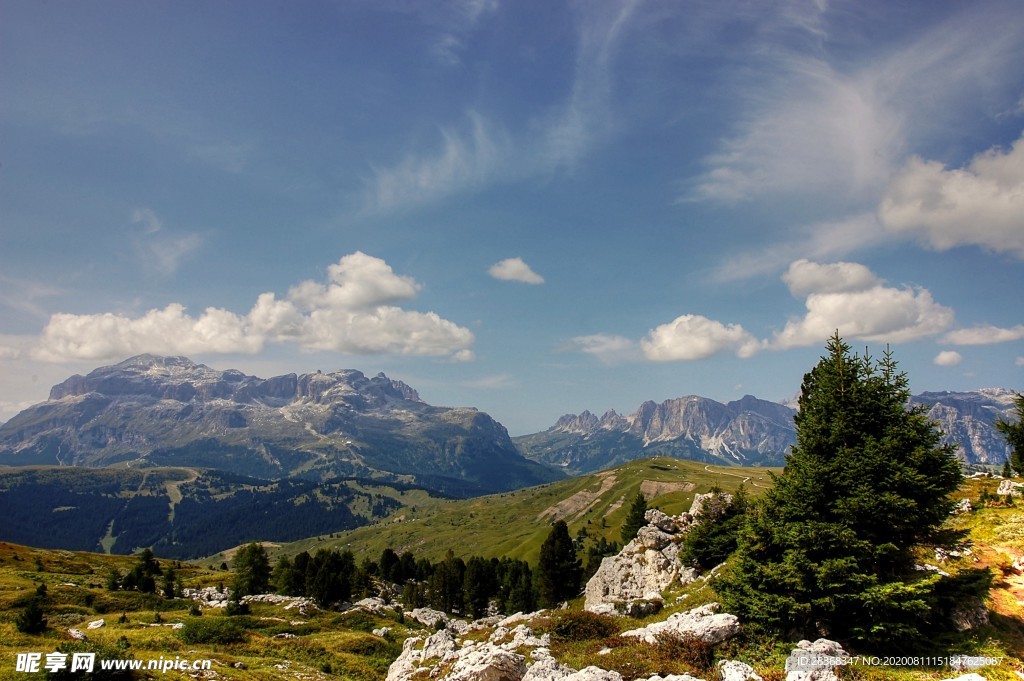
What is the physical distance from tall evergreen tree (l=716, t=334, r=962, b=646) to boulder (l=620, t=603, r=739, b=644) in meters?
1.24

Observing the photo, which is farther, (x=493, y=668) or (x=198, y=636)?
(x=198, y=636)

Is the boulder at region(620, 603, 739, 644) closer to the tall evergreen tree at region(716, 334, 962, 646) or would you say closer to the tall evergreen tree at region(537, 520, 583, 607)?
the tall evergreen tree at region(716, 334, 962, 646)

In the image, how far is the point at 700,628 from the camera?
26297mm

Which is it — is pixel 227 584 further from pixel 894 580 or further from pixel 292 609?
pixel 894 580

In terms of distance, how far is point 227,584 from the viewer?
9481 cm

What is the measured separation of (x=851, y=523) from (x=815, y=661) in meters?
8.16

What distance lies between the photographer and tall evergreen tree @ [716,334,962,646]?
23938mm

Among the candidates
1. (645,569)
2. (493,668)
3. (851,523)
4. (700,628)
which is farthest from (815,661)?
(645,569)

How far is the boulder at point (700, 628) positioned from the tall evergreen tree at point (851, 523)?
1.24 m

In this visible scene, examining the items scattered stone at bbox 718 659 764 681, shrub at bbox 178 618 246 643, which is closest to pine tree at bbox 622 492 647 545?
shrub at bbox 178 618 246 643

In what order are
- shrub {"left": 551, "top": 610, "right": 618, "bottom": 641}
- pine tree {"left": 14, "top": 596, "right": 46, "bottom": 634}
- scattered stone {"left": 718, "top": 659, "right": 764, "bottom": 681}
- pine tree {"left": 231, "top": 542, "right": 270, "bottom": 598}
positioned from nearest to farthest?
scattered stone {"left": 718, "top": 659, "right": 764, "bottom": 681} → shrub {"left": 551, "top": 610, "right": 618, "bottom": 641} → pine tree {"left": 14, "top": 596, "right": 46, "bottom": 634} → pine tree {"left": 231, "top": 542, "right": 270, "bottom": 598}

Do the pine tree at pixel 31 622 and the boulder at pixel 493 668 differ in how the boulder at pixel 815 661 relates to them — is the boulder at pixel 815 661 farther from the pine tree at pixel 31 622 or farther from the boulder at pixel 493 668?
the pine tree at pixel 31 622

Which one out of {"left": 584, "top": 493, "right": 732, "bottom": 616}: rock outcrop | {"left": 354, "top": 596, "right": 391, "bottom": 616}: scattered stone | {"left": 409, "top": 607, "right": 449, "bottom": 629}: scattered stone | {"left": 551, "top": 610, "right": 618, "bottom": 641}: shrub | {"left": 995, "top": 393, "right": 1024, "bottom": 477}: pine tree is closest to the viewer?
{"left": 551, "top": 610, "right": 618, "bottom": 641}: shrub

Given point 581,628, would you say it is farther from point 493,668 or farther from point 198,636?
point 198,636
